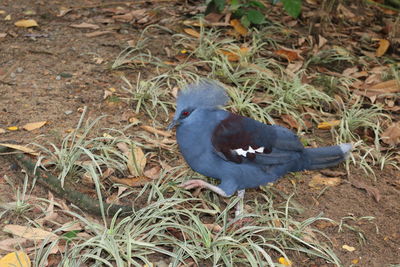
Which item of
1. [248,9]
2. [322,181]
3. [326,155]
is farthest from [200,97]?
[248,9]

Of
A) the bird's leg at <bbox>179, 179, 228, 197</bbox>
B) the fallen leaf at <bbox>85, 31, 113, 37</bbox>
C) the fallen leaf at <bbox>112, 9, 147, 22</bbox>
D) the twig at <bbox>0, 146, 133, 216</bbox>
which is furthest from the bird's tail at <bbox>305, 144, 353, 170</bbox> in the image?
the fallen leaf at <bbox>112, 9, 147, 22</bbox>

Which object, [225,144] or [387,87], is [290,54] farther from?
[225,144]

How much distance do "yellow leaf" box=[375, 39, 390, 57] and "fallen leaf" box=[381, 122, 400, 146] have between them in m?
1.50

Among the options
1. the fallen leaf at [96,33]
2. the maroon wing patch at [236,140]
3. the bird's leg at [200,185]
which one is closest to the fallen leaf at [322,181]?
the maroon wing patch at [236,140]

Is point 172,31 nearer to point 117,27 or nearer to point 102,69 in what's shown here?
point 117,27

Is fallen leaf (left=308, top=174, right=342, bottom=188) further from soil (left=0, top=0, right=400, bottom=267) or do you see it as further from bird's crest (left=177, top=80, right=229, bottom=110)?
bird's crest (left=177, top=80, right=229, bottom=110)

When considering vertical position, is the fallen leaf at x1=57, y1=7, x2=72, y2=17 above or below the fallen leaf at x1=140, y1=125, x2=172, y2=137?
above

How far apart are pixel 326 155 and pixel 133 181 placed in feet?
4.14

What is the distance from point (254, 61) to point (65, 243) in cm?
270

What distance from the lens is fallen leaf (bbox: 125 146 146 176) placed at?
3598mm

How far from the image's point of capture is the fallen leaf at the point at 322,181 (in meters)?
3.88

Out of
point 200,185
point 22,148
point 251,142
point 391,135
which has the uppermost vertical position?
point 251,142

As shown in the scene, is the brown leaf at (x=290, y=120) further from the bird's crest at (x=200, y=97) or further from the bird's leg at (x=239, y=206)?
the bird's crest at (x=200, y=97)

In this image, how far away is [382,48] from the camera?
5785 millimetres
